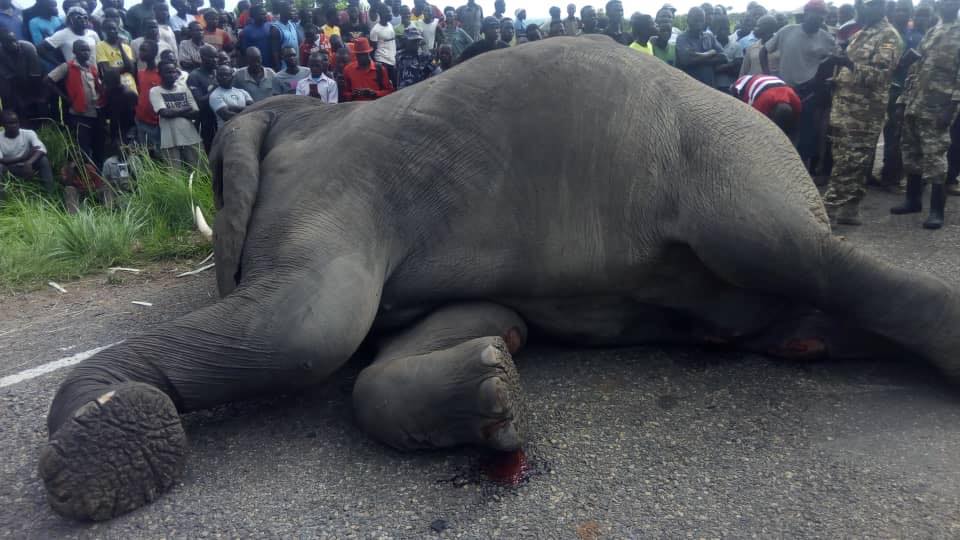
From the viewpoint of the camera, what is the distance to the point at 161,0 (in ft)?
33.2

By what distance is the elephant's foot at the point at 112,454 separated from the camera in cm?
212

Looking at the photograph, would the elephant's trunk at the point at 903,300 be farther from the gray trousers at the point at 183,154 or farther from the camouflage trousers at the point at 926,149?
the gray trousers at the point at 183,154

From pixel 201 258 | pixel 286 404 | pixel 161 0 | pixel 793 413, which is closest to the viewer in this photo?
pixel 793 413

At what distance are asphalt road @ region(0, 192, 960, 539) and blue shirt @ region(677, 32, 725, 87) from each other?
654 cm

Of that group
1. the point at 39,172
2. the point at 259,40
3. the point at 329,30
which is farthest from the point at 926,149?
the point at 329,30

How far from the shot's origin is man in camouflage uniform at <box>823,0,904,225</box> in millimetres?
6191

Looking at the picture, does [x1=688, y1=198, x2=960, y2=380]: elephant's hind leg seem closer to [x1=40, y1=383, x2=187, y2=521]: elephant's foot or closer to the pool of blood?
the pool of blood

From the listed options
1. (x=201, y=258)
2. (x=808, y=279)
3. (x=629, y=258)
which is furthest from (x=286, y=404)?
(x=201, y=258)

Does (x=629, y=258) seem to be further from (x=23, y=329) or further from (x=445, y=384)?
(x=23, y=329)

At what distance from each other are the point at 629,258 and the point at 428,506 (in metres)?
1.25

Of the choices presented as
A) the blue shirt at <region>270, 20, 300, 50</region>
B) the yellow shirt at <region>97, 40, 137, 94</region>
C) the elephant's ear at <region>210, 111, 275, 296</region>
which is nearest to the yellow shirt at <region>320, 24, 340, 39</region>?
the blue shirt at <region>270, 20, 300, 50</region>

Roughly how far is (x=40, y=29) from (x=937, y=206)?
9385mm

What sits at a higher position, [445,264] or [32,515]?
[445,264]

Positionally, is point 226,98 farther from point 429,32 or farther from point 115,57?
point 429,32
